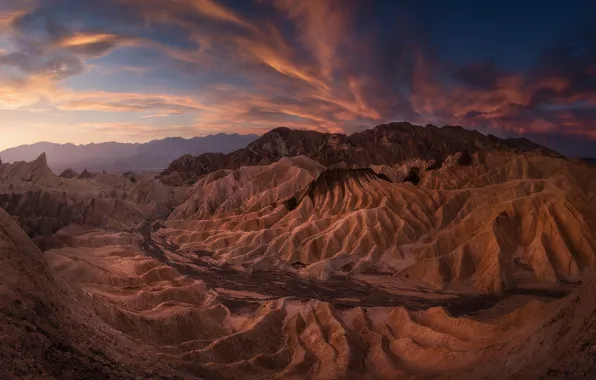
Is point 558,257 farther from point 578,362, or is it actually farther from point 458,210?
point 578,362

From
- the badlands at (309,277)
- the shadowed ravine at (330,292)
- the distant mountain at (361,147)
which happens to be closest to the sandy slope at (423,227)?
the badlands at (309,277)

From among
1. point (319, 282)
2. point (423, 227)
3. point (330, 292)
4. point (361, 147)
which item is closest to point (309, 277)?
point (319, 282)

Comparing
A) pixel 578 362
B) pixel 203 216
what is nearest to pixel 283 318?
pixel 578 362

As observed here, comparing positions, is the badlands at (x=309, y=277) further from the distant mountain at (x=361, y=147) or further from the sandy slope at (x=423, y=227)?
the distant mountain at (x=361, y=147)

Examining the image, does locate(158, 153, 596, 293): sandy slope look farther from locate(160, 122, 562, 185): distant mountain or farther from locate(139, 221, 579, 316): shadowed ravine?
locate(160, 122, 562, 185): distant mountain

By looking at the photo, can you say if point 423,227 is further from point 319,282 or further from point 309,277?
point 319,282

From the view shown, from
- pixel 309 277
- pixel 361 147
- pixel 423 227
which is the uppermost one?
pixel 361 147

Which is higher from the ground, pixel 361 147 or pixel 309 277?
pixel 361 147

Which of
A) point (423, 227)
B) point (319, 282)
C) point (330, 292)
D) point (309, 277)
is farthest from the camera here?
point (423, 227)
